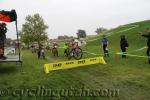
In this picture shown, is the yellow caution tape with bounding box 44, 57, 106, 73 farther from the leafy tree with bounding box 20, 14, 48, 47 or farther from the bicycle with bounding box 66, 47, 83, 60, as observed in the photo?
the leafy tree with bounding box 20, 14, 48, 47

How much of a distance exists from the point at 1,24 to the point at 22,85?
5.35m

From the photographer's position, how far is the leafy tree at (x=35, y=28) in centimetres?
9525

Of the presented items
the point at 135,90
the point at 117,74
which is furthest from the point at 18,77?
the point at 135,90

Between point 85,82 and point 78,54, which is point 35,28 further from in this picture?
point 85,82

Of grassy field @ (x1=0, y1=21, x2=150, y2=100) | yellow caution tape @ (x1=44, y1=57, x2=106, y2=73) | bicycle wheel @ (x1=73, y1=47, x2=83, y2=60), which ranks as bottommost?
grassy field @ (x1=0, y1=21, x2=150, y2=100)

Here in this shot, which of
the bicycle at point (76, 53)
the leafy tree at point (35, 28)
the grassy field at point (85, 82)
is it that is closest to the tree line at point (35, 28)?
the leafy tree at point (35, 28)

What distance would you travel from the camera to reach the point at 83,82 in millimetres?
12914

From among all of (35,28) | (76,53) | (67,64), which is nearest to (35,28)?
(35,28)

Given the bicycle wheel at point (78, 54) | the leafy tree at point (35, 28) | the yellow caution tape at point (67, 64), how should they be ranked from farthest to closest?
the leafy tree at point (35, 28)
the bicycle wheel at point (78, 54)
the yellow caution tape at point (67, 64)

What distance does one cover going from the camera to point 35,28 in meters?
96.1

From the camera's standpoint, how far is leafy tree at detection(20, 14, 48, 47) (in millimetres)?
95250

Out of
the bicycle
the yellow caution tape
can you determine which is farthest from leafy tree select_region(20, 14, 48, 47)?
the yellow caution tape

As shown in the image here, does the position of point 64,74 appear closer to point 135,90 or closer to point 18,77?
point 18,77

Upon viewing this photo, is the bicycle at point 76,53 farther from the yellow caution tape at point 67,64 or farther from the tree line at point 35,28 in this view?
the tree line at point 35,28
